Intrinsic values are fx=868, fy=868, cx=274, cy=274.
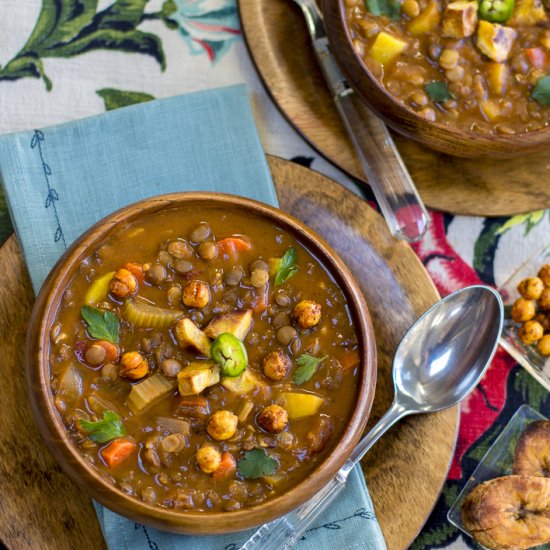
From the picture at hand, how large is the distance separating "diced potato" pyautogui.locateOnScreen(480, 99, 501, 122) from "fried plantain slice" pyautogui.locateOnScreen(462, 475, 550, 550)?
137cm

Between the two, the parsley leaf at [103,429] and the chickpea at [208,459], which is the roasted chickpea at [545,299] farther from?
the parsley leaf at [103,429]

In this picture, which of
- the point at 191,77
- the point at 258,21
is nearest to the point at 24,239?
the point at 191,77

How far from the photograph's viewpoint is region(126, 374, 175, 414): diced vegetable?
270 centimetres

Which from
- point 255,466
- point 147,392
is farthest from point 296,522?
point 147,392

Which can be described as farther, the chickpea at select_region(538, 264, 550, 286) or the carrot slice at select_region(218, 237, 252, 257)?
the chickpea at select_region(538, 264, 550, 286)

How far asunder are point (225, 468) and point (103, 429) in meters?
0.40

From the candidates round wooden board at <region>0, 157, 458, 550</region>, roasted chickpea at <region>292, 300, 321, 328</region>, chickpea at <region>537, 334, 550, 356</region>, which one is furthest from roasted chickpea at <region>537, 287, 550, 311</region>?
roasted chickpea at <region>292, 300, 321, 328</region>

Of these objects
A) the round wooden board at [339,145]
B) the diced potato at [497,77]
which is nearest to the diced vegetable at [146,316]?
the round wooden board at [339,145]

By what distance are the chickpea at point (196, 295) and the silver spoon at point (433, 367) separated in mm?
778

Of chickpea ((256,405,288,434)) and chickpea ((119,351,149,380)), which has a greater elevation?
chickpea ((119,351,149,380))

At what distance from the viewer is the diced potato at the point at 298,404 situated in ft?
9.08

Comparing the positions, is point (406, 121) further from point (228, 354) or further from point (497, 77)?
point (228, 354)

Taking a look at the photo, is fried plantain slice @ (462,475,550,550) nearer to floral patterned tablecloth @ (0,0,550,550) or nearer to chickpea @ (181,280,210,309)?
floral patterned tablecloth @ (0,0,550,550)

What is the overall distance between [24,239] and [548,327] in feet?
6.90
